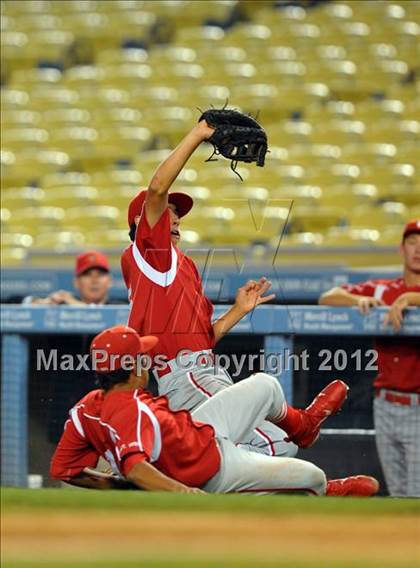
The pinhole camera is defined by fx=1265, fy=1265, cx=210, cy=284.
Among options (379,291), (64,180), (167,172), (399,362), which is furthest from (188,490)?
(64,180)

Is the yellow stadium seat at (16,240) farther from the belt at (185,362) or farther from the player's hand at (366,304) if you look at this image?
the belt at (185,362)

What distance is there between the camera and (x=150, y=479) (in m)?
5.02

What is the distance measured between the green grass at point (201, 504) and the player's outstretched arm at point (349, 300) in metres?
2.21

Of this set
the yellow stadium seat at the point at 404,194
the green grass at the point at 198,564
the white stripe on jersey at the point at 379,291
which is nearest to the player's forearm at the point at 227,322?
the white stripe on jersey at the point at 379,291

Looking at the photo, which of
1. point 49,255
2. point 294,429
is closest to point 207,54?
point 49,255

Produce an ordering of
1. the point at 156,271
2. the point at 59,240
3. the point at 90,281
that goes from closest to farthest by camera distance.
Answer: the point at 156,271, the point at 90,281, the point at 59,240

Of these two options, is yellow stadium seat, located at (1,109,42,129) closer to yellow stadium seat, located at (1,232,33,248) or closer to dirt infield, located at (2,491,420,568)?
yellow stadium seat, located at (1,232,33,248)

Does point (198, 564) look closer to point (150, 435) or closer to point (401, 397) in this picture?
point (150, 435)

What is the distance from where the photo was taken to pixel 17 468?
7406mm

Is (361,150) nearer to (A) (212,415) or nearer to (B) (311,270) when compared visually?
(B) (311,270)

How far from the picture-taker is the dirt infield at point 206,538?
3.60m

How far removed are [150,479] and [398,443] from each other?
2.11 metres

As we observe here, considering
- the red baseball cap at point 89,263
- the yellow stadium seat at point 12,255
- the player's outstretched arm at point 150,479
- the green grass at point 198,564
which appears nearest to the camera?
the green grass at point 198,564

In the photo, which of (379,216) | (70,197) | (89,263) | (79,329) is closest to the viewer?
(79,329)
